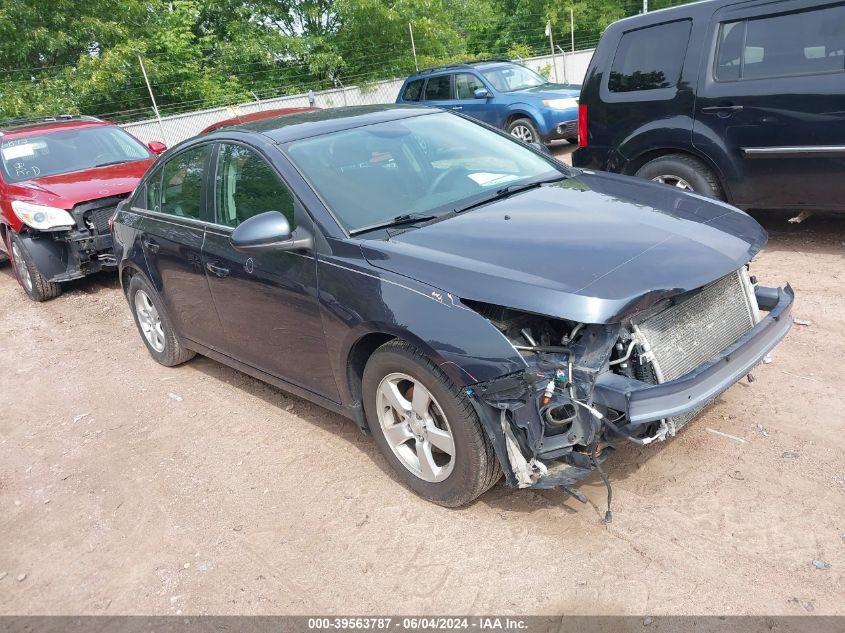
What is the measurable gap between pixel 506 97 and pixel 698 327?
982cm

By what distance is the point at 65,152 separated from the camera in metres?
8.66

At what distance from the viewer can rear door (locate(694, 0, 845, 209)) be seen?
17.5ft

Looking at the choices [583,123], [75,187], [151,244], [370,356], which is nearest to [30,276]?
[75,187]

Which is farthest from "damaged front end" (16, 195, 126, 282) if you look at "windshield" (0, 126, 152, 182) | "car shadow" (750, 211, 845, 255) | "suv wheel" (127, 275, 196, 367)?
"car shadow" (750, 211, 845, 255)

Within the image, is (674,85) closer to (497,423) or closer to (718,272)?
(718,272)

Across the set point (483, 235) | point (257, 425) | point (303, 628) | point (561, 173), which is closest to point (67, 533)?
point (257, 425)

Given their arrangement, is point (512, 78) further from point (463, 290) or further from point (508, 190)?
point (463, 290)

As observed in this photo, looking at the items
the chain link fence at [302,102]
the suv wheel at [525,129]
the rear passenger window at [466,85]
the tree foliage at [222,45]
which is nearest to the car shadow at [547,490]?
the suv wheel at [525,129]

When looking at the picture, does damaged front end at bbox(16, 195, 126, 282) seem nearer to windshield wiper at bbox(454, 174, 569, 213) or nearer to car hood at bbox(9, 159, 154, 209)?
car hood at bbox(9, 159, 154, 209)

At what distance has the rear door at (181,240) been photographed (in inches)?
177

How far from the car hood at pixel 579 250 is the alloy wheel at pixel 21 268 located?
6374mm

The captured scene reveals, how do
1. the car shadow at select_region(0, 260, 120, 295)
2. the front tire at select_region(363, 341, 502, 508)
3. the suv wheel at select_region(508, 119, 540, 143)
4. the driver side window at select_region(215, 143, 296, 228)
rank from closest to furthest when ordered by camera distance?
the front tire at select_region(363, 341, 502, 508) < the driver side window at select_region(215, 143, 296, 228) < the car shadow at select_region(0, 260, 120, 295) < the suv wheel at select_region(508, 119, 540, 143)

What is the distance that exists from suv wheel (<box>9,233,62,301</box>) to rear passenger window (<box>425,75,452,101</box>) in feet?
25.2

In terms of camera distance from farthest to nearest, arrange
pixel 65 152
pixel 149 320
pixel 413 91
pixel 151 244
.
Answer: pixel 413 91, pixel 65 152, pixel 149 320, pixel 151 244
